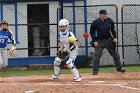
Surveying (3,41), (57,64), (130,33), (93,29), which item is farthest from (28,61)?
(57,64)

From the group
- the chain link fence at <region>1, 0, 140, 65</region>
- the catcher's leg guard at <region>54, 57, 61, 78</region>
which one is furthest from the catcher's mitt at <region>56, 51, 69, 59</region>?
the chain link fence at <region>1, 0, 140, 65</region>

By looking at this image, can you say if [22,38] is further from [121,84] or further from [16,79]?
[121,84]

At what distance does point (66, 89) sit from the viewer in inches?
503

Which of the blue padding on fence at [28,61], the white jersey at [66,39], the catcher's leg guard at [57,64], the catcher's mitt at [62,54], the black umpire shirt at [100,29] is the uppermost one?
the black umpire shirt at [100,29]

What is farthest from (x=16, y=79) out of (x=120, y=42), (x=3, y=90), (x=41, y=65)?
(x=120, y=42)

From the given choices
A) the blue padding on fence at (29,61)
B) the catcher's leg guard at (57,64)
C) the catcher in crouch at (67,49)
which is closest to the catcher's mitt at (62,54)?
the catcher in crouch at (67,49)

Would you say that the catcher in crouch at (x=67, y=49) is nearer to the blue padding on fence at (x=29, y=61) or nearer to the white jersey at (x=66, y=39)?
the white jersey at (x=66, y=39)

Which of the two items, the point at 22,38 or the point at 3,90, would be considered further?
the point at 22,38

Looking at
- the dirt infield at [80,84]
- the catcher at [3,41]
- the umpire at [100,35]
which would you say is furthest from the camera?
the umpire at [100,35]

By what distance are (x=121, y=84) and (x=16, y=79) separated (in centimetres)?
349

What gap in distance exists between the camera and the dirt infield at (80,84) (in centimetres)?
1260

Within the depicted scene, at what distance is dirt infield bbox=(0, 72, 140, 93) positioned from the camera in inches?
496

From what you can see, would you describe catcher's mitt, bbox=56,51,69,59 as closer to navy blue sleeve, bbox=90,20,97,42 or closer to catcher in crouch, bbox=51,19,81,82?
catcher in crouch, bbox=51,19,81,82

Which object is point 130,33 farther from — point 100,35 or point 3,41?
point 3,41
